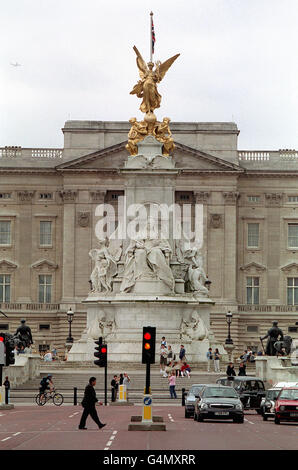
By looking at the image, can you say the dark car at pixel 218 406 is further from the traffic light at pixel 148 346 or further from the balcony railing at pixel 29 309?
the balcony railing at pixel 29 309

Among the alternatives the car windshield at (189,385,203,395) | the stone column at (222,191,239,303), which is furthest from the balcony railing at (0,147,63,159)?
the car windshield at (189,385,203,395)

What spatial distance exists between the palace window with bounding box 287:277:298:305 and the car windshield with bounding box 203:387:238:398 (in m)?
71.2

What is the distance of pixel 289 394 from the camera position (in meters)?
46.1

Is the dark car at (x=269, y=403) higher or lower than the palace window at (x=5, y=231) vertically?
lower

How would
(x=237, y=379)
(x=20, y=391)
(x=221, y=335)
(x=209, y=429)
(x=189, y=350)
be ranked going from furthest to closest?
(x=221, y=335)
(x=189, y=350)
(x=20, y=391)
(x=237, y=379)
(x=209, y=429)

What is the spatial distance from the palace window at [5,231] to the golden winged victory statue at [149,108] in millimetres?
43324

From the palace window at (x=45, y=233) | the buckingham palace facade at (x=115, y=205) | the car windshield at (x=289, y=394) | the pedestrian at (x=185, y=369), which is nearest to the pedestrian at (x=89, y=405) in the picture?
the car windshield at (x=289, y=394)

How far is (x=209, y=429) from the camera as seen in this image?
40.7m

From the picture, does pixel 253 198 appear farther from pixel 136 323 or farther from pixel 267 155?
pixel 136 323

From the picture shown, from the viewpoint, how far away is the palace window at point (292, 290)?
117 metres

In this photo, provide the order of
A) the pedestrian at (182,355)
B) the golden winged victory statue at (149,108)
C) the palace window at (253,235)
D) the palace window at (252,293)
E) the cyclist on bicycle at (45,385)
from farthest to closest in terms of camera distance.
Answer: the palace window at (253,235) < the palace window at (252,293) < the golden winged victory statue at (149,108) < the pedestrian at (182,355) < the cyclist on bicycle at (45,385)

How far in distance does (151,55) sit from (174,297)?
628 inches
